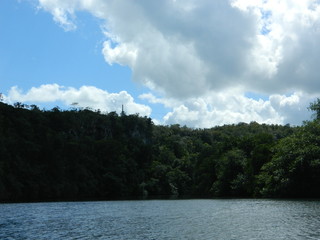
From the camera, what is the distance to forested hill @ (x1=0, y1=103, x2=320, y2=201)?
79062 millimetres

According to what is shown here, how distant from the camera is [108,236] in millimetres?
31391

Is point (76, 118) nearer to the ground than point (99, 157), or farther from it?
farther from it

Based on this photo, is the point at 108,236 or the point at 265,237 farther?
the point at 108,236

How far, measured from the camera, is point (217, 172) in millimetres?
113250

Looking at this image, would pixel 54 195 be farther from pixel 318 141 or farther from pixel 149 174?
pixel 318 141

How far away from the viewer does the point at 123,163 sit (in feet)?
506

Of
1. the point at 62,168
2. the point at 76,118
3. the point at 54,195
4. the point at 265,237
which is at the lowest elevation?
the point at 265,237

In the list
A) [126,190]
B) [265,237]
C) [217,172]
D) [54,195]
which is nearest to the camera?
[265,237]

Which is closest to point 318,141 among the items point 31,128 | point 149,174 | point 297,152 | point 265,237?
point 297,152

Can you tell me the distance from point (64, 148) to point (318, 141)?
277 feet

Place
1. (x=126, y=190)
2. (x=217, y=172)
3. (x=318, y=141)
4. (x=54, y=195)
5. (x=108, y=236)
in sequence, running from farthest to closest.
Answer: (x=126, y=190) → (x=54, y=195) → (x=217, y=172) → (x=318, y=141) → (x=108, y=236)

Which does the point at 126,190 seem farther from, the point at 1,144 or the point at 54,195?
the point at 1,144

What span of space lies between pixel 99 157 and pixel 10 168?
44593 millimetres

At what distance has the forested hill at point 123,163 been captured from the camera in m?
79.1
